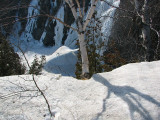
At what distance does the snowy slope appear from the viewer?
158cm

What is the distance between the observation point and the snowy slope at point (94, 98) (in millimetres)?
1580

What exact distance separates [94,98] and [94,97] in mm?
23

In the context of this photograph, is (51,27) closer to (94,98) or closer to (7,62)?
(7,62)

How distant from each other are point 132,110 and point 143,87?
0.50 m

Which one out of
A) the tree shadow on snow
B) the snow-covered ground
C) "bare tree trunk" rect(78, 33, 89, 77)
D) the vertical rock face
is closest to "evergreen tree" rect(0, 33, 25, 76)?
the snow-covered ground

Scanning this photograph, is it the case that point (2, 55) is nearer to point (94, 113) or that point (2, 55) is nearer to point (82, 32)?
point (82, 32)

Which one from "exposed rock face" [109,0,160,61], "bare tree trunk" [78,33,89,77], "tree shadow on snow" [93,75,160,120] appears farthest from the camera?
"exposed rock face" [109,0,160,61]

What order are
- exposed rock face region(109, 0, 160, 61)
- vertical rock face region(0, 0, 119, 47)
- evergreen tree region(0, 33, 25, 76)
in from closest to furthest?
exposed rock face region(109, 0, 160, 61) < evergreen tree region(0, 33, 25, 76) < vertical rock face region(0, 0, 119, 47)

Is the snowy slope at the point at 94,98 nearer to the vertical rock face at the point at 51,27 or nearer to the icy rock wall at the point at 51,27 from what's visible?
the icy rock wall at the point at 51,27

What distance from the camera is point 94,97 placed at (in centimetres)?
192

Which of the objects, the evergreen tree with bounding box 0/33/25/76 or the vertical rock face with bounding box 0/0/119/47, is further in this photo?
the vertical rock face with bounding box 0/0/119/47

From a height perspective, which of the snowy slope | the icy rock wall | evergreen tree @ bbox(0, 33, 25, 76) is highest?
the icy rock wall

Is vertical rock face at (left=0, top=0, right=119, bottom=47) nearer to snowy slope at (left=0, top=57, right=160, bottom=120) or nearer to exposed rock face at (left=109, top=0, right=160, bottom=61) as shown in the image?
exposed rock face at (left=109, top=0, right=160, bottom=61)

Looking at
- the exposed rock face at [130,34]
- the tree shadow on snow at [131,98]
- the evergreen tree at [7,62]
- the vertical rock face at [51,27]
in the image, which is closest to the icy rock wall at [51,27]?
the vertical rock face at [51,27]
